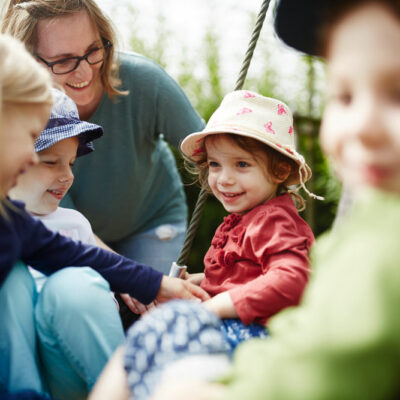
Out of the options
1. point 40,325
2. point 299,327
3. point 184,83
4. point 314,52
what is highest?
point 314,52

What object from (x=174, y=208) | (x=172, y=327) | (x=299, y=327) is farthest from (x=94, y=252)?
(x=174, y=208)

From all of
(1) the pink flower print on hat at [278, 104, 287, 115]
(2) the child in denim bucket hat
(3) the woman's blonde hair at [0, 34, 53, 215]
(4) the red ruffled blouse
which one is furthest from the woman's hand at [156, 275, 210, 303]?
(1) the pink flower print on hat at [278, 104, 287, 115]

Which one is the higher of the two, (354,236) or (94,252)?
(354,236)

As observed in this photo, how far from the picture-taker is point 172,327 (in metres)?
0.92

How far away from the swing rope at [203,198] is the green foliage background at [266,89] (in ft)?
7.62

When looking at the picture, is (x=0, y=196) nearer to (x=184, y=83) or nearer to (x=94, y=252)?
(x=94, y=252)

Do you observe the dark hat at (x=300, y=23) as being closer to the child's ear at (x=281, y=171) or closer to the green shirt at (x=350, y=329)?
the green shirt at (x=350, y=329)

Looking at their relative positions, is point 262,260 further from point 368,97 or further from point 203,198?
point 368,97

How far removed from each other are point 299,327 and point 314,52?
55 cm

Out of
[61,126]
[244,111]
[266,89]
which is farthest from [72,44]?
[266,89]

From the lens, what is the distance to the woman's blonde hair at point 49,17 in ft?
6.11

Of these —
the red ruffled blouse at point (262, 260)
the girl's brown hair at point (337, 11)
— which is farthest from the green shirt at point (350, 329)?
the red ruffled blouse at point (262, 260)

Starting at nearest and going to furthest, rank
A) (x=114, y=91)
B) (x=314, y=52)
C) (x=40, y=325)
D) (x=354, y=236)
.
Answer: (x=354, y=236), (x=314, y=52), (x=40, y=325), (x=114, y=91)

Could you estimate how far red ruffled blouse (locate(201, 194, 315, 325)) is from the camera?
4.22 ft
